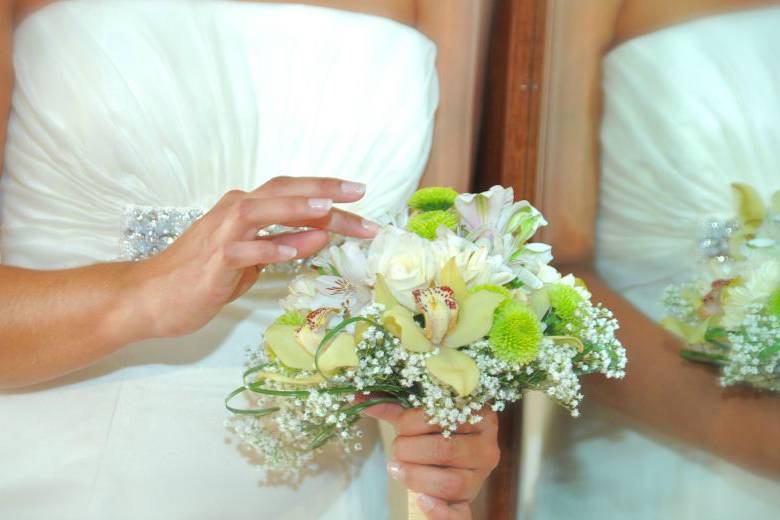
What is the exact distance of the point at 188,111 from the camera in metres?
1.13

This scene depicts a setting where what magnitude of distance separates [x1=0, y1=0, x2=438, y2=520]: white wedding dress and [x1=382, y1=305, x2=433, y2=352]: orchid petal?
1.50 ft

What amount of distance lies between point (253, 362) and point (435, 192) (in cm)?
28

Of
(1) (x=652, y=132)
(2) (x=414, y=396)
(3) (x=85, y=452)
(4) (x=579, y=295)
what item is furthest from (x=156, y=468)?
(1) (x=652, y=132)

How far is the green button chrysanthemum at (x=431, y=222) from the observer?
2.75 ft

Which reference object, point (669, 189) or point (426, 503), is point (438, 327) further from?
point (669, 189)

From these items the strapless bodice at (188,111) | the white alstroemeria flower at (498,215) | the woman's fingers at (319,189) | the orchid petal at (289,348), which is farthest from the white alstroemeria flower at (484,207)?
the strapless bodice at (188,111)

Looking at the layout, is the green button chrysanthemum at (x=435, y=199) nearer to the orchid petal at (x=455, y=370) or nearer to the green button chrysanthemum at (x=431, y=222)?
the green button chrysanthemum at (x=431, y=222)

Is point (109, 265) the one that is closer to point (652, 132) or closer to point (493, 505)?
point (652, 132)

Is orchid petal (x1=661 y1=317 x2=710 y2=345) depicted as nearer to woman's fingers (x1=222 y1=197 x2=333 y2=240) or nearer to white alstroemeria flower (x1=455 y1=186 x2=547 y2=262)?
white alstroemeria flower (x1=455 y1=186 x2=547 y2=262)

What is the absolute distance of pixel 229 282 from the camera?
2.88 feet

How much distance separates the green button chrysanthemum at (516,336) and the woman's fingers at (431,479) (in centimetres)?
18

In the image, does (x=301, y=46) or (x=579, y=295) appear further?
(x=301, y=46)

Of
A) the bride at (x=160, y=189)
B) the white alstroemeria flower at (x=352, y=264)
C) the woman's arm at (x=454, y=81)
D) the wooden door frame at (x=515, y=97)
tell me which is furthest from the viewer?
the wooden door frame at (x=515, y=97)

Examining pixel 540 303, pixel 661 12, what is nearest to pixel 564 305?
pixel 540 303
